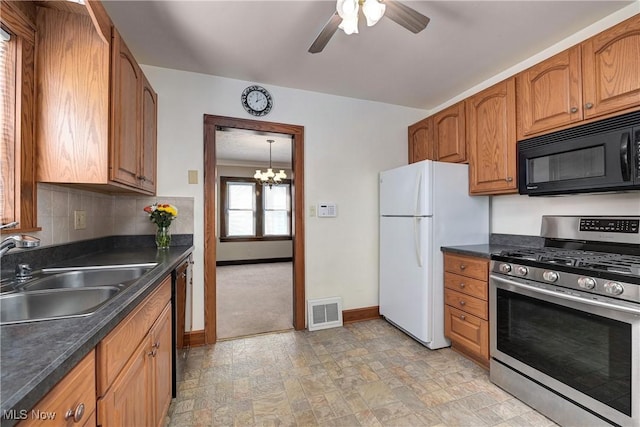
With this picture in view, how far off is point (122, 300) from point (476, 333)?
2.21m

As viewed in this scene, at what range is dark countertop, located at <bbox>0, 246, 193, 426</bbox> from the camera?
1.59 feet

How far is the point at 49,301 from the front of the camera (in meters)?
1.08

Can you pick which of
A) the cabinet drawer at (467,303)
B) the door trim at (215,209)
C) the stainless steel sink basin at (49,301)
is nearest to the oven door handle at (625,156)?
the cabinet drawer at (467,303)

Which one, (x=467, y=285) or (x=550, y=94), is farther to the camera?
(x=467, y=285)

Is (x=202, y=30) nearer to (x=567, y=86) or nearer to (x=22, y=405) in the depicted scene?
(x=22, y=405)

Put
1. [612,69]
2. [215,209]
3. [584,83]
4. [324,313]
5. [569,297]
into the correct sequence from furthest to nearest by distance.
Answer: [324,313] < [215,209] < [584,83] < [612,69] < [569,297]

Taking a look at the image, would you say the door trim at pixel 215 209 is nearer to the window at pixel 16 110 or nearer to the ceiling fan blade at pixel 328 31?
the ceiling fan blade at pixel 328 31

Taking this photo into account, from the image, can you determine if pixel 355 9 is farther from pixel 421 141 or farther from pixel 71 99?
pixel 421 141

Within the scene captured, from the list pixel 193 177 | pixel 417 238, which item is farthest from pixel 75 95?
pixel 417 238

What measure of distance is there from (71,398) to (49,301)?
2.15ft

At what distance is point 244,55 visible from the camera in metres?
2.18

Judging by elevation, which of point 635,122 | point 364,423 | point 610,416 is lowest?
point 364,423

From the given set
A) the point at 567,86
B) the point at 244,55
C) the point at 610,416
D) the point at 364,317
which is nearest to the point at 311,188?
the point at 244,55

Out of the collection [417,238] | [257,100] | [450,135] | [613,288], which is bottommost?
[613,288]
